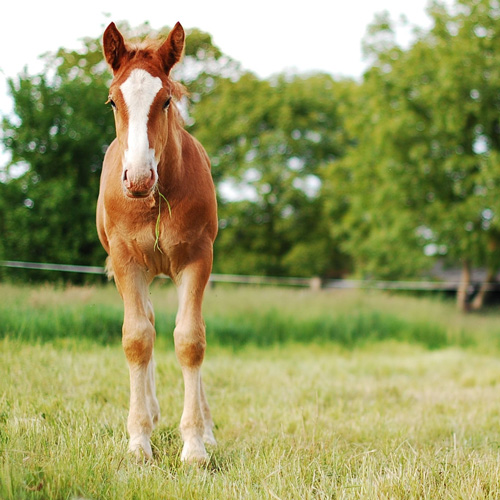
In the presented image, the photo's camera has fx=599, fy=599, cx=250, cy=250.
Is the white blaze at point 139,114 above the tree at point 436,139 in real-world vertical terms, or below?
below

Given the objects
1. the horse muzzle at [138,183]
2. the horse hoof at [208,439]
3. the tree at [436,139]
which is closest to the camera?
the horse muzzle at [138,183]

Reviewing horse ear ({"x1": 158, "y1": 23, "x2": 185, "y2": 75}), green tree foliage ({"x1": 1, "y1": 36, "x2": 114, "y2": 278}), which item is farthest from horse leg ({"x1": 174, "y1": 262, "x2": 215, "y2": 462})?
green tree foliage ({"x1": 1, "y1": 36, "x2": 114, "y2": 278})

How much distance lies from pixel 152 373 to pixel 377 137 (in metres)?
18.0

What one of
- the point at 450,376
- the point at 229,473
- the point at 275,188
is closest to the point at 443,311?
the point at 450,376

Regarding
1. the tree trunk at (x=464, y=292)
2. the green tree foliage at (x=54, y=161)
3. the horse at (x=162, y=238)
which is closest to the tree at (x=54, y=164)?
the green tree foliage at (x=54, y=161)

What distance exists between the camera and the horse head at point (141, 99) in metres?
2.94

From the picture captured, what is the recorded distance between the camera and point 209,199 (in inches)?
147

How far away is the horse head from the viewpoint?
294 cm

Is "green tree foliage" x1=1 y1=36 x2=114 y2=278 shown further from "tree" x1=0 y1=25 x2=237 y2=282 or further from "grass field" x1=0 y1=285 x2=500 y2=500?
"grass field" x1=0 y1=285 x2=500 y2=500

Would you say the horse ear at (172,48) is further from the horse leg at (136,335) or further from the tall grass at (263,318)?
the tall grass at (263,318)

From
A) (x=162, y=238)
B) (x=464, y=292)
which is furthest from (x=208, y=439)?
(x=464, y=292)

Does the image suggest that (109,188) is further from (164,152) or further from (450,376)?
(450,376)

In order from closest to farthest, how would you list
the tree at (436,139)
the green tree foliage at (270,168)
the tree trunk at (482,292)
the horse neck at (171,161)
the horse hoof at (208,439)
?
the horse neck at (171,161) < the horse hoof at (208,439) < the tree at (436,139) < the tree trunk at (482,292) < the green tree foliage at (270,168)

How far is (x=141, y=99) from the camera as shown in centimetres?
312
